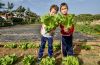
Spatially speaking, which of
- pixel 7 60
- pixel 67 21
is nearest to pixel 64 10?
pixel 67 21

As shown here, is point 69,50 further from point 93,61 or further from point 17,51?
point 17,51

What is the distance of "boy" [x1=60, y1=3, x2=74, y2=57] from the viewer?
7.61 metres

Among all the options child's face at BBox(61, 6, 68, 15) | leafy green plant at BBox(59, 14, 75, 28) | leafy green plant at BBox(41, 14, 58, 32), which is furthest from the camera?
child's face at BBox(61, 6, 68, 15)

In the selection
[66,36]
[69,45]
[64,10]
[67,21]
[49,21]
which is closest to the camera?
[49,21]

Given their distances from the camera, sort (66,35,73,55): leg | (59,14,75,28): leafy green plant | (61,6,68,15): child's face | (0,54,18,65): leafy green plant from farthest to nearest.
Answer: (66,35,73,55): leg
(0,54,18,65): leafy green plant
(61,6,68,15): child's face
(59,14,75,28): leafy green plant

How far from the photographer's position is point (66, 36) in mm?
8148

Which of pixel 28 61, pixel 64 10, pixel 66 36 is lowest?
pixel 28 61

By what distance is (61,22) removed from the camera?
22.7ft

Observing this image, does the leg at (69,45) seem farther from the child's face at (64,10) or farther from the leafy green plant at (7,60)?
the leafy green plant at (7,60)

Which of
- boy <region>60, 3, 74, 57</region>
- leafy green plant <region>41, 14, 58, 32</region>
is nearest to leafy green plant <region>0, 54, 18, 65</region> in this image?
boy <region>60, 3, 74, 57</region>

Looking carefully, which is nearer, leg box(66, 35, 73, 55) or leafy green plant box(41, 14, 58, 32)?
leafy green plant box(41, 14, 58, 32)

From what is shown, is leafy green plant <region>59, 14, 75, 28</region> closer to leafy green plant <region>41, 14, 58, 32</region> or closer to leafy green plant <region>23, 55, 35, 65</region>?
leafy green plant <region>41, 14, 58, 32</region>

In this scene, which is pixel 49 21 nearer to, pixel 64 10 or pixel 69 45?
pixel 64 10

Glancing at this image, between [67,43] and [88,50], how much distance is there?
1630 mm
